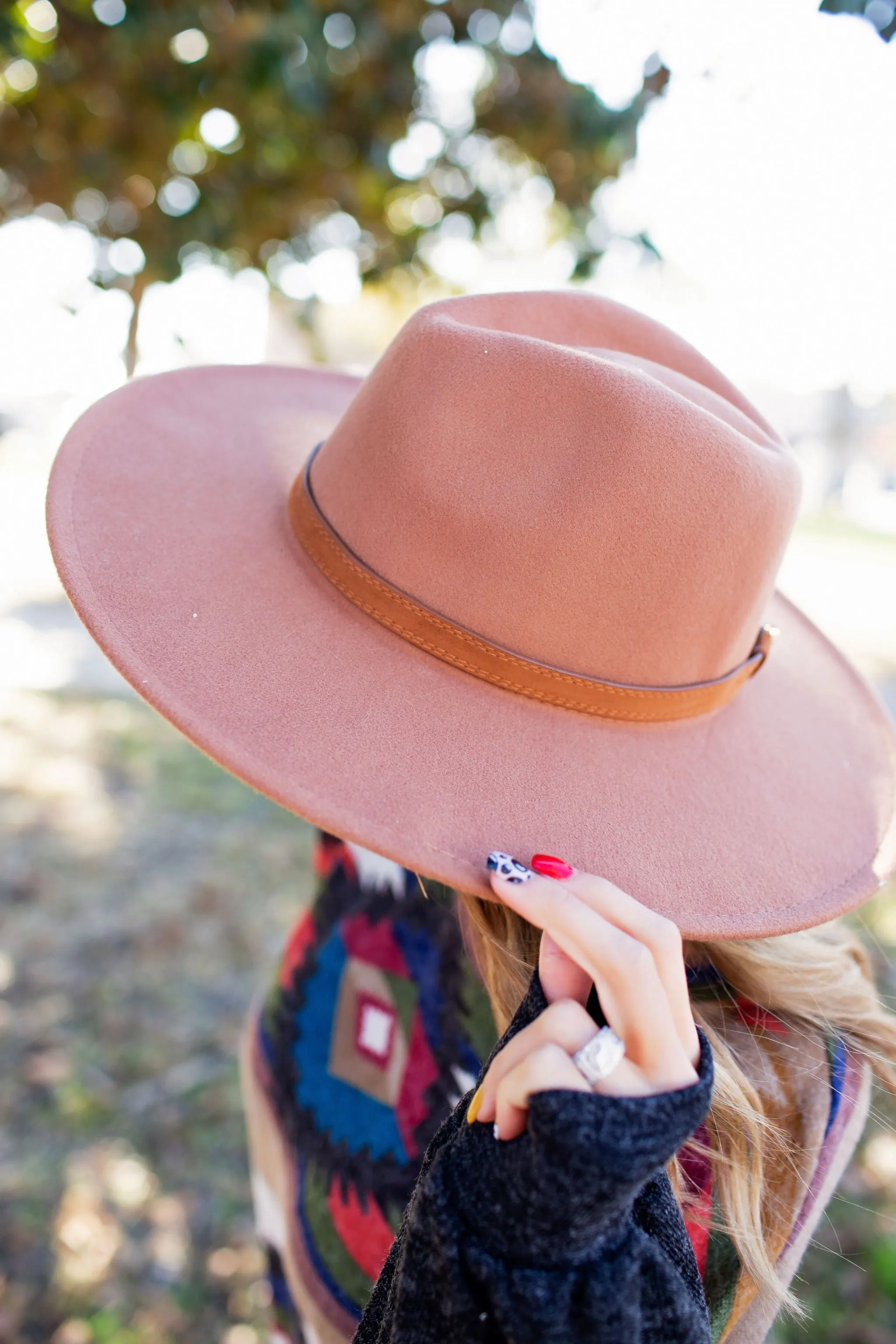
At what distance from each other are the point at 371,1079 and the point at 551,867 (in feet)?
2.76

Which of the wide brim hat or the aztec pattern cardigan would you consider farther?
the aztec pattern cardigan

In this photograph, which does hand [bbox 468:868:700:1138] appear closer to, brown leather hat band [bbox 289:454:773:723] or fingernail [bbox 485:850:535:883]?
fingernail [bbox 485:850:535:883]

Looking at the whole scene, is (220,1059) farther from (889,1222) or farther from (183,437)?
(183,437)

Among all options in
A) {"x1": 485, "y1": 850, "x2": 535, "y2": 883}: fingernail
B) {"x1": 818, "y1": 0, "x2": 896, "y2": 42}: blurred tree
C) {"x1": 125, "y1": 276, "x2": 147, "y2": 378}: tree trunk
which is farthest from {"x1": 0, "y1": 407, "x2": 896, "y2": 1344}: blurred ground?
{"x1": 125, "y1": 276, "x2": 147, "y2": 378}: tree trunk

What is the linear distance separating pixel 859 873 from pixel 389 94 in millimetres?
2769

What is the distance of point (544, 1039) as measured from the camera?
2.79 ft

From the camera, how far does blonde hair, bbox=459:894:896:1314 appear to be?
1.07 metres

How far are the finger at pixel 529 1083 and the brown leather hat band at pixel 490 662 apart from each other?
0.44 m

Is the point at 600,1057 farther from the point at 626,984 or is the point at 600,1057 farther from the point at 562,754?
the point at 562,754

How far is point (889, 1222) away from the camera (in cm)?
308

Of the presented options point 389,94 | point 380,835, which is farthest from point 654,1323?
point 389,94

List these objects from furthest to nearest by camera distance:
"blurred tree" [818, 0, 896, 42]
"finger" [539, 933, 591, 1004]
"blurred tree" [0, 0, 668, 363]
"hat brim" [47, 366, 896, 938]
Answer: "blurred tree" [0, 0, 668, 363], "blurred tree" [818, 0, 896, 42], "hat brim" [47, 366, 896, 938], "finger" [539, 933, 591, 1004]

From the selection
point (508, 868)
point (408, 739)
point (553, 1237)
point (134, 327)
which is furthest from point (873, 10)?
point (134, 327)

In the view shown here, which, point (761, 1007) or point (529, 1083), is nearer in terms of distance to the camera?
point (529, 1083)
